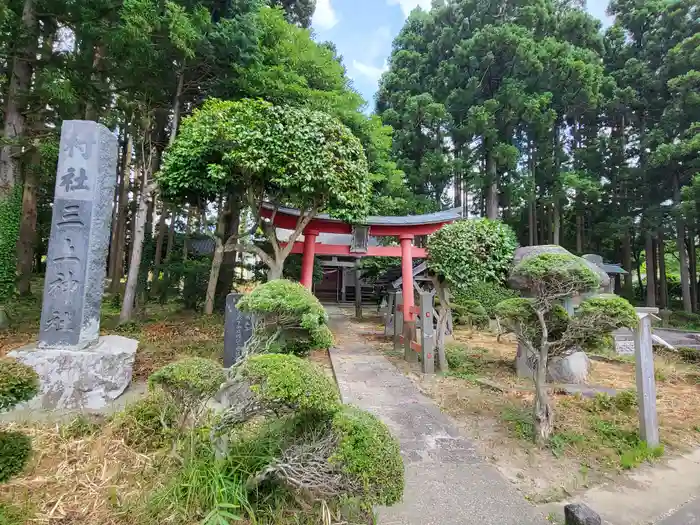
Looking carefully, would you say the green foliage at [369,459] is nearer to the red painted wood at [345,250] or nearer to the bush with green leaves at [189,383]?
the bush with green leaves at [189,383]

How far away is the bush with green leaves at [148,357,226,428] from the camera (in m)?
2.53

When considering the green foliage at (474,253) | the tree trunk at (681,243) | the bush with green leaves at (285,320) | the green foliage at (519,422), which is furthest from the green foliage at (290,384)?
the tree trunk at (681,243)

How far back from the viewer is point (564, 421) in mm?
4379

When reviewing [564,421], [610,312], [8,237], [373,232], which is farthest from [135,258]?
[610,312]

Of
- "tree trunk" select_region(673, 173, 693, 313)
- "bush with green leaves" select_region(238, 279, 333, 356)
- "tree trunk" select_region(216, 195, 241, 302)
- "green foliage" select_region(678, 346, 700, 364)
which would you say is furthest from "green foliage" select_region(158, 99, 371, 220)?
"tree trunk" select_region(673, 173, 693, 313)

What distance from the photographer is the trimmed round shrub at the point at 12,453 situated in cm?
201

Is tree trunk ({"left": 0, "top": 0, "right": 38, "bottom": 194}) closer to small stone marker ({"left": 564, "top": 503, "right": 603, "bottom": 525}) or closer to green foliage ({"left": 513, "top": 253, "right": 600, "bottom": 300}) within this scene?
green foliage ({"left": 513, "top": 253, "right": 600, "bottom": 300})

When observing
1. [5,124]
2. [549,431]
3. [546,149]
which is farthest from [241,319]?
[546,149]

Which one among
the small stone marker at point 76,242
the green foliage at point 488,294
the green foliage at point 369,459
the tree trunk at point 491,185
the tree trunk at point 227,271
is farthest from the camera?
the tree trunk at point 491,185

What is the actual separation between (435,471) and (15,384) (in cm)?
308

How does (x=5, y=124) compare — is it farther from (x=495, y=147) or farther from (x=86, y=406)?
(x=495, y=147)

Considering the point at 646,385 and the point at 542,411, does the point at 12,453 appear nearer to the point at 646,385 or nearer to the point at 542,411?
the point at 542,411

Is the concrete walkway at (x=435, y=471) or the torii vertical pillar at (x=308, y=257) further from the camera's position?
the torii vertical pillar at (x=308, y=257)

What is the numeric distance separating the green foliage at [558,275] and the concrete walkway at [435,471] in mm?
1882
